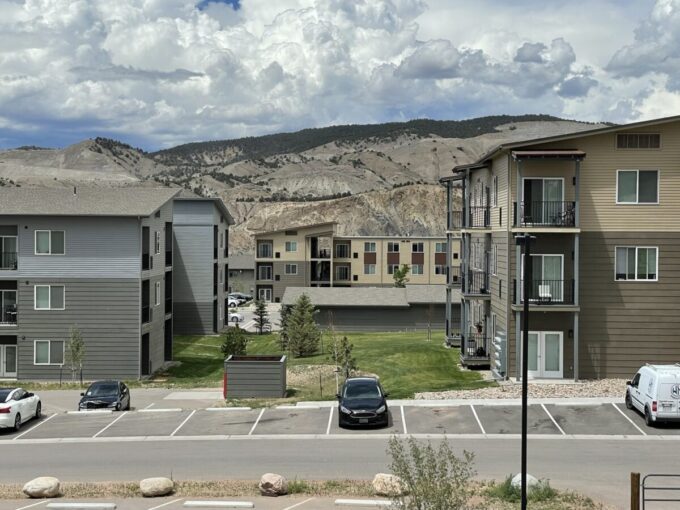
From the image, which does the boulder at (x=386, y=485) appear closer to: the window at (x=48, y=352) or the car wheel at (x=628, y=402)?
the car wheel at (x=628, y=402)

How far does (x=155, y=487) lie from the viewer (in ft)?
63.6

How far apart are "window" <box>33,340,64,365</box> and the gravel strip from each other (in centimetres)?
2007

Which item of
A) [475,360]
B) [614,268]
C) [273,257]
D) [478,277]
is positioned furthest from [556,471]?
[273,257]

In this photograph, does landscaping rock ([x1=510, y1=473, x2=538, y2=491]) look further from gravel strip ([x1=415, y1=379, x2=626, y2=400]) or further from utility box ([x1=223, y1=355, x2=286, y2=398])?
utility box ([x1=223, y1=355, x2=286, y2=398])

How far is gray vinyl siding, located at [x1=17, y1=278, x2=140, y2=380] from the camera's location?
135 feet

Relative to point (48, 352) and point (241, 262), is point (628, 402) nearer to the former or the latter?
point (48, 352)

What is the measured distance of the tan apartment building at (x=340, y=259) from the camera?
3524 inches

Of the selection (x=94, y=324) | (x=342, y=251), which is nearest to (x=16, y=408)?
(x=94, y=324)

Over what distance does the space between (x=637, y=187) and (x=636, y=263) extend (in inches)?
130

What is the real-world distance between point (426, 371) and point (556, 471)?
19072mm

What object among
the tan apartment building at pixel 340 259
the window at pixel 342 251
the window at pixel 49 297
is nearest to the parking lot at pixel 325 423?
the window at pixel 49 297

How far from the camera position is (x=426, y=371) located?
40625 mm

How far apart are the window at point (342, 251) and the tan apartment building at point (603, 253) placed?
57.9 metres

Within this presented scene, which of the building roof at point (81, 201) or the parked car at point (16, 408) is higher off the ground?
the building roof at point (81, 201)
